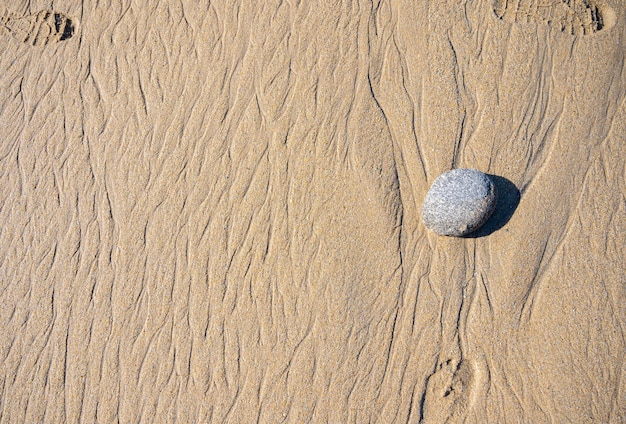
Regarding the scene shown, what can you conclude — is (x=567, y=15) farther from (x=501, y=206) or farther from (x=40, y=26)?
(x=40, y=26)

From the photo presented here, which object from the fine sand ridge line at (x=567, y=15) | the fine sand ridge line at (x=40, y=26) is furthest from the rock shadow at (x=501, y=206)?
the fine sand ridge line at (x=40, y=26)

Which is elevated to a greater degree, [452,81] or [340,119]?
[452,81]

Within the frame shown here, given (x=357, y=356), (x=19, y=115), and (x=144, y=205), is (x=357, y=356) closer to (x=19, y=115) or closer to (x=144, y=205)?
(x=144, y=205)

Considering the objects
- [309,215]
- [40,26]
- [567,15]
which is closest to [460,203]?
[309,215]

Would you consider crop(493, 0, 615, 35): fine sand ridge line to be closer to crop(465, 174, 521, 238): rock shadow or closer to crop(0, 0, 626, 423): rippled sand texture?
crop(0, 0, 626, 423): rippled sand texture

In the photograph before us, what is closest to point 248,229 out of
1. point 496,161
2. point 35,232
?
point 35,232


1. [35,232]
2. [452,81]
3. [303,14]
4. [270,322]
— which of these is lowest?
[270,322]
